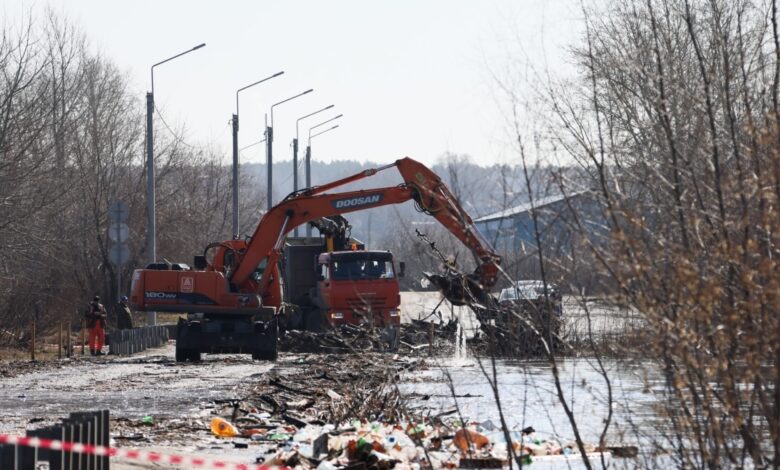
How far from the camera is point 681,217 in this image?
8.70 metres

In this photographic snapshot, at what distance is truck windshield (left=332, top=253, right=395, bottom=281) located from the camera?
35188mm

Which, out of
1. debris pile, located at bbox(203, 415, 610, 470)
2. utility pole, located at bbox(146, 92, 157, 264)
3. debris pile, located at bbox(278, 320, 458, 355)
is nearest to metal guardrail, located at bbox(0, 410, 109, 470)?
debris pile, located at bbox(203, 415, 610, 470)

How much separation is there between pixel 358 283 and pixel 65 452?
25796 millimetres

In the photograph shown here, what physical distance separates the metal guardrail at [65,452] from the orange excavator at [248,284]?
19.1 m

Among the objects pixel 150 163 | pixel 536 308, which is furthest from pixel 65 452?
pixel 150 163

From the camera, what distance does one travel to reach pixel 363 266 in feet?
116

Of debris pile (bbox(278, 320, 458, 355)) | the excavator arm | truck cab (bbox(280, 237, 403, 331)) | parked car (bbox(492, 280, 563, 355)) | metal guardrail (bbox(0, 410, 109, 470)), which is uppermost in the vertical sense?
the excavator arm

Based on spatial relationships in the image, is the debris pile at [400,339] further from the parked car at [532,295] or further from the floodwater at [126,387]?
the parked car at [532,295]

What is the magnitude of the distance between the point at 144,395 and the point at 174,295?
967 cm

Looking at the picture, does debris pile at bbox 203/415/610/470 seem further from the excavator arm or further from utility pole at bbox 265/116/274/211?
utility pole at bbox 265/116/274/211

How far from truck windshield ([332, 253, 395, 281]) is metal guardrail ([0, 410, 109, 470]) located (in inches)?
976

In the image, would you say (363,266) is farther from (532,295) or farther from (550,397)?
(532,295)

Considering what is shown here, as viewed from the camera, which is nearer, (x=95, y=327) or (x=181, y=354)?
(x=181, y=354)

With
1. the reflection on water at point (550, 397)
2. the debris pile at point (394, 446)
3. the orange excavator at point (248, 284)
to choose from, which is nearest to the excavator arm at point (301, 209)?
the orange excavator at point (248, 284)
